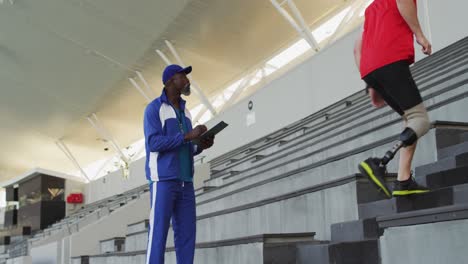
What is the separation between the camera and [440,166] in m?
3.26

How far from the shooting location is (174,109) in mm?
3512

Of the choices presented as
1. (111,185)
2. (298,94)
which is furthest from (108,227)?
(111,185)

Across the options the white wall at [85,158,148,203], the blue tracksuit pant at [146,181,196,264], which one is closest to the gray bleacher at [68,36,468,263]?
the blue tracksuit pant at [146,181,196,264]

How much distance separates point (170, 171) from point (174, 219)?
0.29 m

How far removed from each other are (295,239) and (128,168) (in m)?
19.5

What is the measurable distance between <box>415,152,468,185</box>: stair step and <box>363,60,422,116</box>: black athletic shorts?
0.42 meters

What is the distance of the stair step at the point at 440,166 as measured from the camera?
3.12 metres

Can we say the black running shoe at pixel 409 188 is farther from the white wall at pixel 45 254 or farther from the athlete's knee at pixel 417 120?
the white wall at pixel 45 254

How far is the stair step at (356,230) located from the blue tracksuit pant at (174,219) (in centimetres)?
83

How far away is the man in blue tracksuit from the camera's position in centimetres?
326

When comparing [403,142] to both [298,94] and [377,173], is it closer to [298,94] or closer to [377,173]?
[377,173]

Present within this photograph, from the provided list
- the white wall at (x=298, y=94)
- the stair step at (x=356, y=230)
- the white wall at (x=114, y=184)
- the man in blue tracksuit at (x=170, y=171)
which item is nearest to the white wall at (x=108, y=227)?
the white wall at (x=298, y=94)

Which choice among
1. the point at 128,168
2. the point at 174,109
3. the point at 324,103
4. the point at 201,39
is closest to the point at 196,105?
the point at 128,168

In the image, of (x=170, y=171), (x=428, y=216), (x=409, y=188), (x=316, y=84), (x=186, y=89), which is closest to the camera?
(x=428, y=216)
